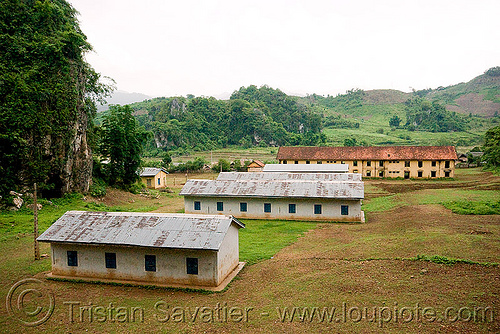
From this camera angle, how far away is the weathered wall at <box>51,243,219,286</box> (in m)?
14.1

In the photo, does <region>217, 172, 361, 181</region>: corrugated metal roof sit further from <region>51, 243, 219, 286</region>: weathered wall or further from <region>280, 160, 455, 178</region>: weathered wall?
<region>51, 243, 219, 286</region>: weathered wall

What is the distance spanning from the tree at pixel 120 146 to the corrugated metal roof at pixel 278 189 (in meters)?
13.7

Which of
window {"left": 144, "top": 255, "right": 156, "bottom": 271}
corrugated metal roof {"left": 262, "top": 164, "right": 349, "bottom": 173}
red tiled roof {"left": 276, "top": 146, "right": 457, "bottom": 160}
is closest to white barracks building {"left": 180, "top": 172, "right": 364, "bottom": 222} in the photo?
window {"left": 144, "top": 255, "right": 156, "bottom": 271}

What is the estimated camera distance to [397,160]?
53781 mm

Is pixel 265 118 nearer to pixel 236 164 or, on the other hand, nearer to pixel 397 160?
pixel 236 164

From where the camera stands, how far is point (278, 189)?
28.3 m

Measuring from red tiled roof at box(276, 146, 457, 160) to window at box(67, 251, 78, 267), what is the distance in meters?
46.6

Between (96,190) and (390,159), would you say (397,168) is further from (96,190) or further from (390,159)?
(96,190)

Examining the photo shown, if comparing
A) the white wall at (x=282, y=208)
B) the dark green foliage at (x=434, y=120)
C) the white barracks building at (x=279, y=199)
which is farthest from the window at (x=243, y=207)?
the dark green foliage at (x=434, y=120)

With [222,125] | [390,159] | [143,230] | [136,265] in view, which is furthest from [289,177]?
[222,125]

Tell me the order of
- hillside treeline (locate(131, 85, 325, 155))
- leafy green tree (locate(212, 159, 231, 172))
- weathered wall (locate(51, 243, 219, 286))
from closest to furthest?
1. weathered wall (locate(51, 243, 219, 286))
2. leafy green tree (locate(212, 159, 231, 172))
3. hillside treeline (locate(131, 85, 325, 155))

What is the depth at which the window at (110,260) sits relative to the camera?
49.4 feet

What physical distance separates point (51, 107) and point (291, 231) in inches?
925

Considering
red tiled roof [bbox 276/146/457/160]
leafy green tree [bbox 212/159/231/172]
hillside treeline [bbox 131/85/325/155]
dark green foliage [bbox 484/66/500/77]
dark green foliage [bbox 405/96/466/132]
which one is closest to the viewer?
red tiled roof [bbox 276/146/457/160]
